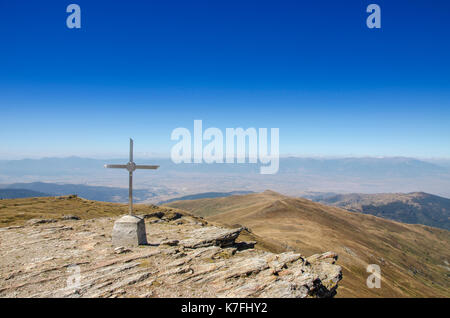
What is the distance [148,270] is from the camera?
708 inches

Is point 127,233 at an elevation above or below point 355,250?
above

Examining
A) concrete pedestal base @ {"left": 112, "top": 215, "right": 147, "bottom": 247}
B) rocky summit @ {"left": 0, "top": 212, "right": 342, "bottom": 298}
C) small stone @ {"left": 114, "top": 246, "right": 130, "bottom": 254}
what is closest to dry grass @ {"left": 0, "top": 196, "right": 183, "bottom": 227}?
rocky summit @ {"left": 0, "top": 212, "right": 342, "bottom": 298}

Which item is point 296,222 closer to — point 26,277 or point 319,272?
point 319,272

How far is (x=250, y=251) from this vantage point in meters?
26.4

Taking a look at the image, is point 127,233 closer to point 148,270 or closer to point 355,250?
point 148,270

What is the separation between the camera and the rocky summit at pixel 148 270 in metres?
15.8

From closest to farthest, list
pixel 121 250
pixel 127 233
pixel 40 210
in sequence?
pixel 121 250
pixel 127 233
pixel 40 210

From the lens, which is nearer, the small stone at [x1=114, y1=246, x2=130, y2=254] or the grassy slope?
the small stone at [x1=114, y1=246, x2=130, y2=254]

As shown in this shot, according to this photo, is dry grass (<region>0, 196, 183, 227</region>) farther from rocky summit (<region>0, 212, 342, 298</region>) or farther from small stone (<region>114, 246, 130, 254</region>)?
small stone (<region>114, 246, 130, 254</region>)

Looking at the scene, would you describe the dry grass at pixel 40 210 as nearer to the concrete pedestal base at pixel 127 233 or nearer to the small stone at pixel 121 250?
the concrete pedestal base at pixel 127 233

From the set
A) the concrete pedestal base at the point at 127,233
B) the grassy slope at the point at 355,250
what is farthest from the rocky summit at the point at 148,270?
the grassy slope at the point at 355,250

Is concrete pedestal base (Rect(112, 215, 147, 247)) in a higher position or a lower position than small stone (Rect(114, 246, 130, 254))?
higher

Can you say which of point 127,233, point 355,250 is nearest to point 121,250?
Answer: point 127,233

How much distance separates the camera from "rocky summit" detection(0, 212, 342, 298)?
52.0 feet
